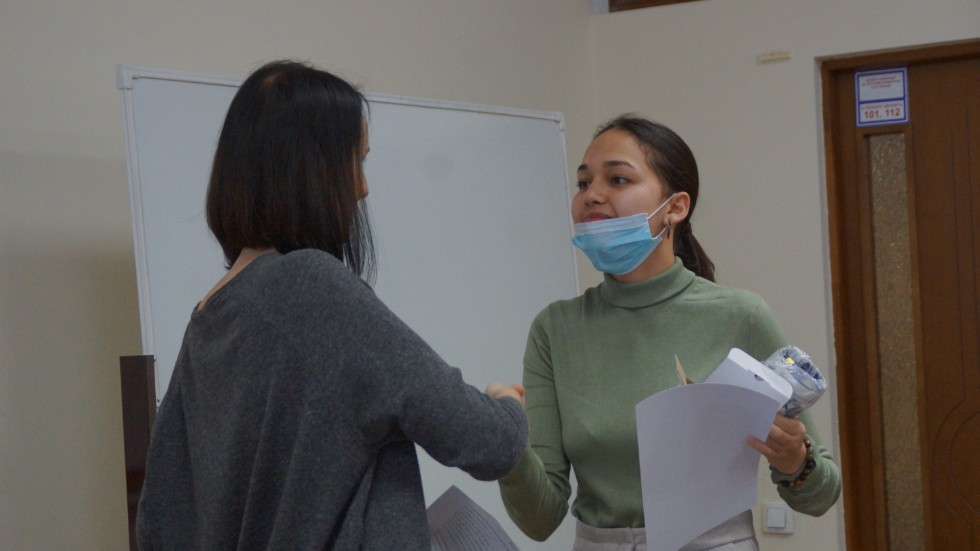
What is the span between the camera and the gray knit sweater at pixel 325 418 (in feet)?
3.34

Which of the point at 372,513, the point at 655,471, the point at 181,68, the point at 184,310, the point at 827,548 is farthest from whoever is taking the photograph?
the point at 827,548

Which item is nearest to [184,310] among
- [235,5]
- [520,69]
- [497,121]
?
[235,5]

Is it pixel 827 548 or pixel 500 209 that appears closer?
pixel 500 209

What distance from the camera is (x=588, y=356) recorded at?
158 cm

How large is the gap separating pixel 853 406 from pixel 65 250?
2713mm

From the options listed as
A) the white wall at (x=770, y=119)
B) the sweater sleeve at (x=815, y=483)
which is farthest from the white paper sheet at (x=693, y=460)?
the white wall at (x=770, y=119)

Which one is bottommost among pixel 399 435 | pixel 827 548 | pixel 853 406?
pixel 827 548

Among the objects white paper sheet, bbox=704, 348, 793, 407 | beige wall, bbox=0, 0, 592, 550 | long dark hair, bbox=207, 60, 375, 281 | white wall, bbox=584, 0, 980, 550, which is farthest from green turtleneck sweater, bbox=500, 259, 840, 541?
white wall, bbox=584, 0, 980, 550

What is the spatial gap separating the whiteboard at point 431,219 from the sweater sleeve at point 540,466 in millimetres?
890

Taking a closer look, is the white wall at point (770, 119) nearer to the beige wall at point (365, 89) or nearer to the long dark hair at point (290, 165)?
the beige wall at point (365, 89)

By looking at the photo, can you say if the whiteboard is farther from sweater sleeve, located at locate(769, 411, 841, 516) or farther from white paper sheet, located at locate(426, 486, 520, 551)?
sweater sleeve, located at locate(769, 411, 841, 516)

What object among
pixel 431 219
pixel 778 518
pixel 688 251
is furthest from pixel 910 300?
pixel 688 251

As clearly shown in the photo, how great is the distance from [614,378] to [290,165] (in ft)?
2.12

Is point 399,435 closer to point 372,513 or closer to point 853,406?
point 372,513
